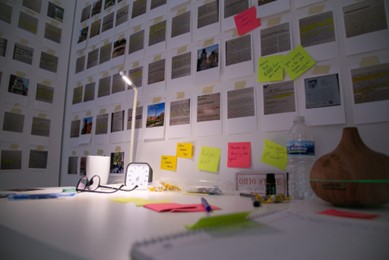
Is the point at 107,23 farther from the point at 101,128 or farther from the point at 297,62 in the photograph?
the point at 297,62

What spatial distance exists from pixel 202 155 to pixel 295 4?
668 millimetres

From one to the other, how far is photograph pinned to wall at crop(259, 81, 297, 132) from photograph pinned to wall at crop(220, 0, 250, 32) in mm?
329

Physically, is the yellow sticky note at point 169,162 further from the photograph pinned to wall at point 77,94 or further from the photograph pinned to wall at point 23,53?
the photograph pinned to wall at point 23,53

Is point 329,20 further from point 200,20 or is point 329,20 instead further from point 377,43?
point 200,20

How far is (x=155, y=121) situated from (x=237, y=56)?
19.9 inches

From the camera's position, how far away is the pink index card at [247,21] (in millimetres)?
890

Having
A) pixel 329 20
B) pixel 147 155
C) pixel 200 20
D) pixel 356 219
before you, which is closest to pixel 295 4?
pixel 329 20

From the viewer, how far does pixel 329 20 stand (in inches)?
29.1

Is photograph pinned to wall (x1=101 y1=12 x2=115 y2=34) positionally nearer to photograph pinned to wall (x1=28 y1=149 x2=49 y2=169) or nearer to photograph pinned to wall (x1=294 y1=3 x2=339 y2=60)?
photograph pinned to wall (x1=28 y1=149 x2=49 y2=169)

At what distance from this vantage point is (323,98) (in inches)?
28.3

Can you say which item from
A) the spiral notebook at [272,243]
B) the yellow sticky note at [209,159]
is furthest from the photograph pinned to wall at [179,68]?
the spiral notebook at [272,243]

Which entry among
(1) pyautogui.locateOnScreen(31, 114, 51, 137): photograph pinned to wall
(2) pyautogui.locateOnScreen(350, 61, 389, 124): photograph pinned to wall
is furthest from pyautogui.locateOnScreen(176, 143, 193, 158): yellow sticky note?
(1) pyautogui.locateOnScreen(31, 114, 51, 137): photograph pinned to wall

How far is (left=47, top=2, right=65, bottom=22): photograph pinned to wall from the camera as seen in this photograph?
1.59 meters

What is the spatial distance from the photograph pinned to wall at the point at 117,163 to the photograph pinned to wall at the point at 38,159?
56cm
